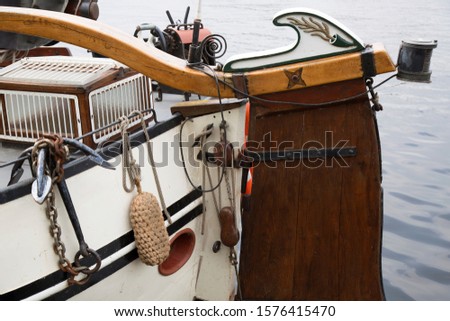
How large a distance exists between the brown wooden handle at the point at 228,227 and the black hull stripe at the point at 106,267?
16 cm

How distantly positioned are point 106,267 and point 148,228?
29 cm

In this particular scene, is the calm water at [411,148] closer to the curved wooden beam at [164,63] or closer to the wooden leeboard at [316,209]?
the wooden leeboard at [316,209]

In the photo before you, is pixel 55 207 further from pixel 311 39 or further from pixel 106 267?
pixel 311 39

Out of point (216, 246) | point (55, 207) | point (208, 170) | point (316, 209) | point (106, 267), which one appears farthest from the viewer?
point (216, 246)

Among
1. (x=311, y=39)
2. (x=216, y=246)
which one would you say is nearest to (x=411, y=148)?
(x=216, y=246)

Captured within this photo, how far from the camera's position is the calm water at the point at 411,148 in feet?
16.4

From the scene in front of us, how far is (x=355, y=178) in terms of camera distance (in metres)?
2.74

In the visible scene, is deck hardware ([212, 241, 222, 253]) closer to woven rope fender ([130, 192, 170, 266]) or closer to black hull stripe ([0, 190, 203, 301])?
black hull stripe ([0, 190, 203, 301])

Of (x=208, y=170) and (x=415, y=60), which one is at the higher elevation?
(x=415, y=60)

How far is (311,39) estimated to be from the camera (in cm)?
250

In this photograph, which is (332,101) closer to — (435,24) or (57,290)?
(57,290)

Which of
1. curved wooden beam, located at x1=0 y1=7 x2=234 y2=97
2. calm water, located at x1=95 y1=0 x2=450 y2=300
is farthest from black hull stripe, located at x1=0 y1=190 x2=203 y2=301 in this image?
calm water, located at x1=95 y1=0 x2=450 y2=300

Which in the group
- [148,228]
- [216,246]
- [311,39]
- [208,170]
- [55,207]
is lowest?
[216,246]
